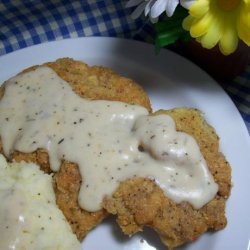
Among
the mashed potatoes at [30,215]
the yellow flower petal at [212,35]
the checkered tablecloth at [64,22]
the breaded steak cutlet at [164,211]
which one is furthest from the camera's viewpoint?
the checkered tablecloth at [64,22]

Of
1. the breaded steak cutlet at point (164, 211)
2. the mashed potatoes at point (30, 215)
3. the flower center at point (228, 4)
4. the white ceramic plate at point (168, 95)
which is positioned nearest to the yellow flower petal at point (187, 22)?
the flower center at point (228, 4)

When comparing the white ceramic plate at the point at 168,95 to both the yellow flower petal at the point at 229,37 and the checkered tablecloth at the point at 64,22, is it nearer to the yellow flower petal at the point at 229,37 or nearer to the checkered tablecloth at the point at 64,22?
the checkered tablecloth at the point at 64,22

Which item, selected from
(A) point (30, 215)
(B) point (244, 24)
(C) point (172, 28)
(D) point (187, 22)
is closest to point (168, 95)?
(C) point (172, 28)

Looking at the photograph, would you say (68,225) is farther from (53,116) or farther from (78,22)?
(78,22)

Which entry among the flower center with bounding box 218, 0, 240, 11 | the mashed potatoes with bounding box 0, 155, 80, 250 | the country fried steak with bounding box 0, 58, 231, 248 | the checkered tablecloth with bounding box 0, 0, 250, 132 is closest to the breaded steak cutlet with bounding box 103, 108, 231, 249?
the country fried steak with bounding box 0, 58, 231, 248

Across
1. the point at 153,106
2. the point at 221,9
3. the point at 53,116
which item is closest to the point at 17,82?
the point at 53,116

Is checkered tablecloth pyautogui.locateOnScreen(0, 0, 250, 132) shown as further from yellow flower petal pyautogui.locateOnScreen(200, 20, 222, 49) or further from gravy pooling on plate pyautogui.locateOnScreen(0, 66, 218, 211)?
yellow flower petal pyautogui.locateOnScreen(200, 20, 222, 49)
